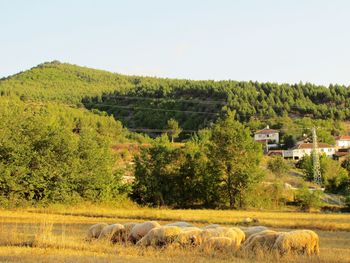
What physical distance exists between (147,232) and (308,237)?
5693mm

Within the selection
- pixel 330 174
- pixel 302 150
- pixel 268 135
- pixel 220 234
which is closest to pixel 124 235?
pixel 220 234

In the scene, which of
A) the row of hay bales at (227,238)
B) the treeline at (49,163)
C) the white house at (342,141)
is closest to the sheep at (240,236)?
the row of hay bales at (227,238)

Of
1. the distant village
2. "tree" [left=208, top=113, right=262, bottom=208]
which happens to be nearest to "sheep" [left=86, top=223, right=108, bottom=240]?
"tree" [left=208, top=113, right=262, bottom=208]

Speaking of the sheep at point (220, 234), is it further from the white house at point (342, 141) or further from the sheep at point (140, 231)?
the white house at point (342, 141)

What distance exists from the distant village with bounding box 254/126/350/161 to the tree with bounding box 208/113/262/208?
213ft

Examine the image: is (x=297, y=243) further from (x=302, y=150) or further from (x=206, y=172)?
(x=302, y=150)

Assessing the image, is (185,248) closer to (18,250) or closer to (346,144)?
(18,250)

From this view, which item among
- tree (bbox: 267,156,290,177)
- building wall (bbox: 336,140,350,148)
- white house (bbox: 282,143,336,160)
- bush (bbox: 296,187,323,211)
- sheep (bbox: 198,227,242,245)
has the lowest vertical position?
bush (bbox: 296,187,323,211)

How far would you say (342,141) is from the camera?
133 meters

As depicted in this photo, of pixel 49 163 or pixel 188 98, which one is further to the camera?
pixel 188 98

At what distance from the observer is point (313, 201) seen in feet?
170

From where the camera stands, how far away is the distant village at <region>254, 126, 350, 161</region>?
11681 centimetres

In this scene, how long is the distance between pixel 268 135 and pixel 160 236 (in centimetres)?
11570

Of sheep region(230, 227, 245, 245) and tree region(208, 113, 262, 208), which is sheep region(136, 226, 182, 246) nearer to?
sheep region(230, 227, 245, 245)
